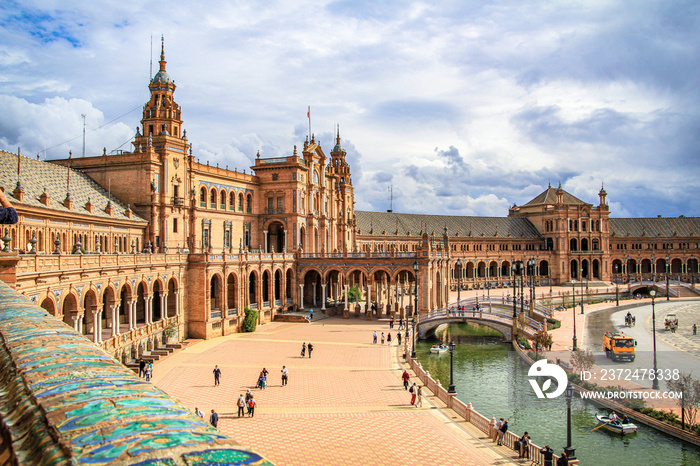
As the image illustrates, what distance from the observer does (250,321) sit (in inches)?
2154

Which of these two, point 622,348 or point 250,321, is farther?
point 250,321

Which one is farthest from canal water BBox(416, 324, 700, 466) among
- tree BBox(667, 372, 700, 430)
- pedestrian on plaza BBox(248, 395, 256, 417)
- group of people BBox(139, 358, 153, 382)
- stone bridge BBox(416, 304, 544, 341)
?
group of people BBox(139, 358, 153, 382)

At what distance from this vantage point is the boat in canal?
91.8 feet

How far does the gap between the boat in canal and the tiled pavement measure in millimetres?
7960

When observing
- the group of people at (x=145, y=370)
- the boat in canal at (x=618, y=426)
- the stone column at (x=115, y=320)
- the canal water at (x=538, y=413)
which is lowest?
the canal water at (x=538, y=413)

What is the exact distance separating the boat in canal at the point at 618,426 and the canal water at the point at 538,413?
0.27m

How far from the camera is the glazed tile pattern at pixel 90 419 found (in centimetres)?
293

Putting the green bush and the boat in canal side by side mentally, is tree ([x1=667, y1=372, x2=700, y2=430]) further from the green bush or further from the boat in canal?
the green bush

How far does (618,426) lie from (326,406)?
15.4m

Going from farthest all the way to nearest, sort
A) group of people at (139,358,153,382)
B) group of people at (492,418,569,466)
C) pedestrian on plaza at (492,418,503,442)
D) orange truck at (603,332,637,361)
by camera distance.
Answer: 1. orange truck at (603,332,637,361)
2. group of people at (139,358,153,382)
3. pedestrian on plaza at (492,418,503,442)
4. group of people at (492,418,569,466)

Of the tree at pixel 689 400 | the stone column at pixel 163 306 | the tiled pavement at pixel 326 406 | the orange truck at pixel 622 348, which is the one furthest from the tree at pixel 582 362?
the stone column at pixel 163 306

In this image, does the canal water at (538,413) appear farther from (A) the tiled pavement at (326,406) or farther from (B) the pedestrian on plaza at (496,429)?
(A) the tiled pavement at (326,406)

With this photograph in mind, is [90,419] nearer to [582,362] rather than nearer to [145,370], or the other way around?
[145,370]

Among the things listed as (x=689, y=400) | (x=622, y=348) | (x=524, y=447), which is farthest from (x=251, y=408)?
(x=622, y=348)
